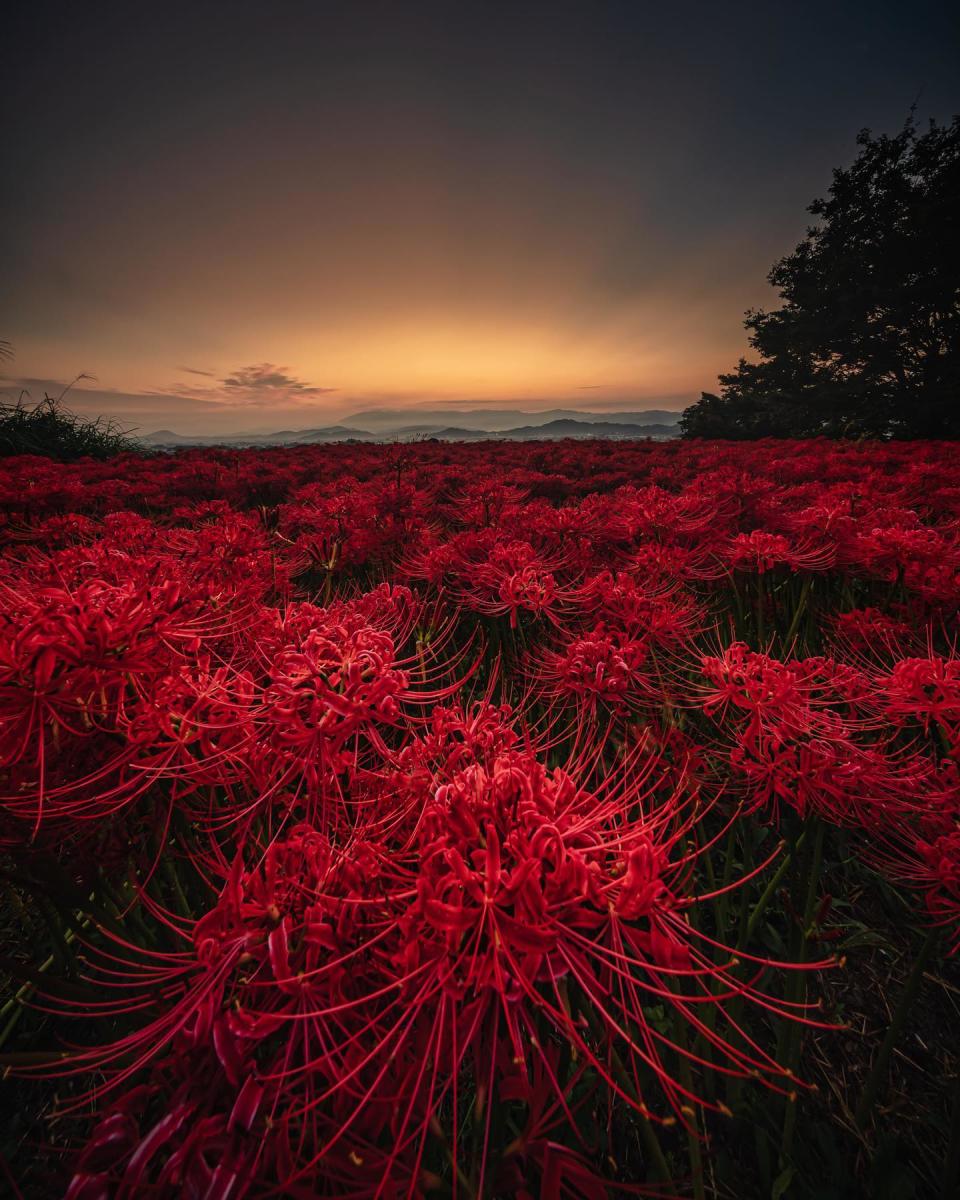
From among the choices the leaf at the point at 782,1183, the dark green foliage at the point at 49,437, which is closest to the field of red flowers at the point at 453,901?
the leaf at the point at 782,1183

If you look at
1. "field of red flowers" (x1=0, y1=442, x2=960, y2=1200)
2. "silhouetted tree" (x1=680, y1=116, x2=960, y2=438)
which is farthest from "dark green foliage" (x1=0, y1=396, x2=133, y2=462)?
"silhouetted tree" (x1=680, y1=116, x2=960, y2=438)

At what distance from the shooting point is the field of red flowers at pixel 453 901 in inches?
33.4

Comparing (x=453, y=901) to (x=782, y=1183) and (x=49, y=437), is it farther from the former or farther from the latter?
(x=49, y=437)

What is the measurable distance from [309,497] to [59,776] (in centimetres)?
484

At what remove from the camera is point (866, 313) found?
61.6ft

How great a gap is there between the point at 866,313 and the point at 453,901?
2631 cm

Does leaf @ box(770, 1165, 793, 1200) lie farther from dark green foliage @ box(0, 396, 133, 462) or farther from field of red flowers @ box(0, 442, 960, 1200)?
dark green foliage @ box(0, 396, 133, 462)

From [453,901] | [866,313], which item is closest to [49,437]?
[453,901]

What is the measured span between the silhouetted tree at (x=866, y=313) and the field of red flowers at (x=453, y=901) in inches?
741

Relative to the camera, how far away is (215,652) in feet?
5.51

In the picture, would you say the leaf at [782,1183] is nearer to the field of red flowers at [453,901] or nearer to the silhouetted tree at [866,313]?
the field of red flowers at [453,901]

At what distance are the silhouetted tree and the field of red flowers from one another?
18.8 meters

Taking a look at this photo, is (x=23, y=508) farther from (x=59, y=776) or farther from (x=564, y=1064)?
(x=564, y=1064)

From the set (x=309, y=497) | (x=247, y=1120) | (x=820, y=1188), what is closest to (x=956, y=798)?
(x=820, y=1188)
